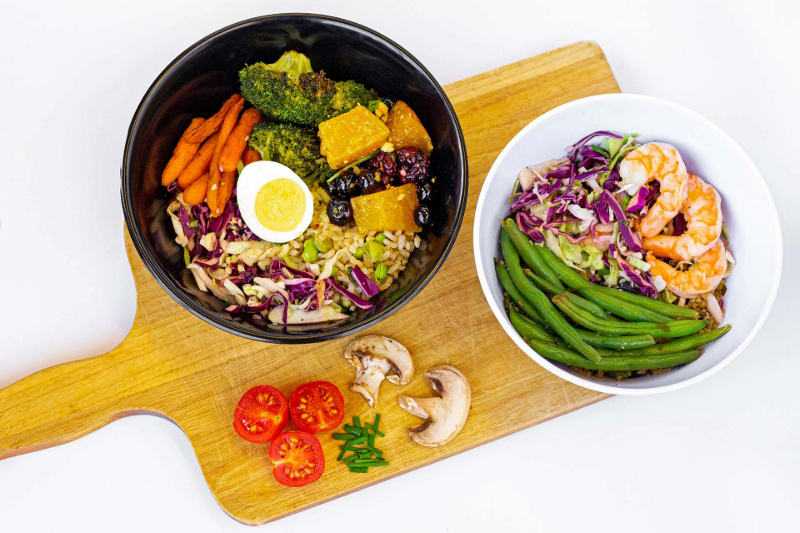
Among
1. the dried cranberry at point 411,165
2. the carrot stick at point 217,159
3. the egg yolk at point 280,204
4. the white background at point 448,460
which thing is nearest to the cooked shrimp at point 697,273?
the white background at point 448,460

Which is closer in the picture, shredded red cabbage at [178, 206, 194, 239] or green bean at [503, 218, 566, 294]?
green bean at [503, 218, 566, 294]

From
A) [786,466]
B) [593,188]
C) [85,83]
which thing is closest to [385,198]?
[593,188]

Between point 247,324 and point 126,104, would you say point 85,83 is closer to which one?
point 126,104

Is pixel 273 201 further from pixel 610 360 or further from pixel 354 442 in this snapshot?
pixel 610 360

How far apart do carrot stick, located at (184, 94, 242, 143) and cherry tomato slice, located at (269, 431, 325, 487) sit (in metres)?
1.20

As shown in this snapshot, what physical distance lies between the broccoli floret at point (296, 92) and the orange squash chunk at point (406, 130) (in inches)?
5.7

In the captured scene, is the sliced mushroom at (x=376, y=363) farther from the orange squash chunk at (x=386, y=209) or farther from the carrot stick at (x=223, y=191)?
the carrot stick at (x=223, y=191)

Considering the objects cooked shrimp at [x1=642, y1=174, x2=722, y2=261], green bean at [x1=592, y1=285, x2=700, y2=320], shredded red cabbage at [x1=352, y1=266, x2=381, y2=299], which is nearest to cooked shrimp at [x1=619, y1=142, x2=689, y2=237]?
cooked shrimp at [x1=642, y1=174, x2=722, y2=261]

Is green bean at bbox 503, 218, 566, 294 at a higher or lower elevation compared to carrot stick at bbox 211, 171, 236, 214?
lower

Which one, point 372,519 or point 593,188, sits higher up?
point 593,188

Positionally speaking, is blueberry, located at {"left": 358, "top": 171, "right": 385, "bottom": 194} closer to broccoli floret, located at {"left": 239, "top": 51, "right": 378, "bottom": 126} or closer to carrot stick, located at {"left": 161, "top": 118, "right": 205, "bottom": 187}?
broccoli floret, located at {"left": 239, "top": 51, "right": 378, "bottom": 126}

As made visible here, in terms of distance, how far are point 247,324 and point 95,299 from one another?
1.04 metres

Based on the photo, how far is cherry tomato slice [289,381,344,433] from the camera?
2.29m

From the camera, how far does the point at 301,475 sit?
2.27 m
